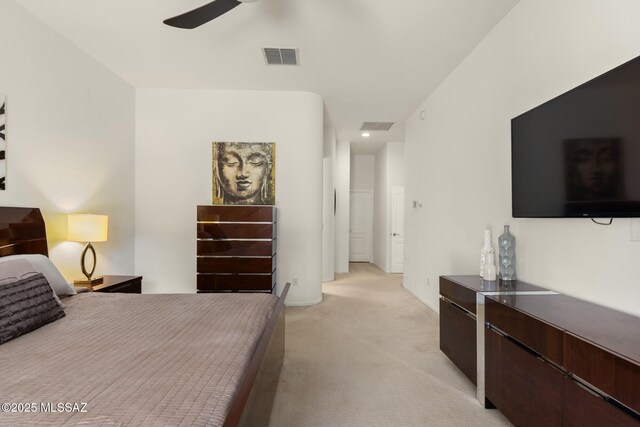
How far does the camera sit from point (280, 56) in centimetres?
341

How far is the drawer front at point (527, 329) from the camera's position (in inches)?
56.7

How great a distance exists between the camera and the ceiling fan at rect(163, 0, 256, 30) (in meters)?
2.09

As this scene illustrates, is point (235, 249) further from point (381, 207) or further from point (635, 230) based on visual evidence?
point (381, 207)

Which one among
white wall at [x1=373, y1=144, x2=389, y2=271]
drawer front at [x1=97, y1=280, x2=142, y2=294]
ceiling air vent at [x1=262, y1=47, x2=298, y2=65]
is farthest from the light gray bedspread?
white wall at [x1=373, y1=144, x2=389, y2=271]

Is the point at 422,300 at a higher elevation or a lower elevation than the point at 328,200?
lower

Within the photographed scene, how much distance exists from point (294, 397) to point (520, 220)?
2.06 meters

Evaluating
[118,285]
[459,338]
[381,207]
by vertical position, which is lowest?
[459,338]

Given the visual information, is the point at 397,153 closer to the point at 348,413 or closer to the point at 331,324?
the point at 331,324

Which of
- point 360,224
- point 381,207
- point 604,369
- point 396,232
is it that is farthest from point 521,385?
point 360,224

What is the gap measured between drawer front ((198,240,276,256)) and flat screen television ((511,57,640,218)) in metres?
2.61

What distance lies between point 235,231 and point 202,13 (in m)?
2.28

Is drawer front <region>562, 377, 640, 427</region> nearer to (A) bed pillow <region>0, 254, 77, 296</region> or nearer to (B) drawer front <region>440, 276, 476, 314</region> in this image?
(B) drawer front <region>440, 276, 476, 314</region>

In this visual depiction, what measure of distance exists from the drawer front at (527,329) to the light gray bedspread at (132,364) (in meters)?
1.36

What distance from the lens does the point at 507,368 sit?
70.9 inches
